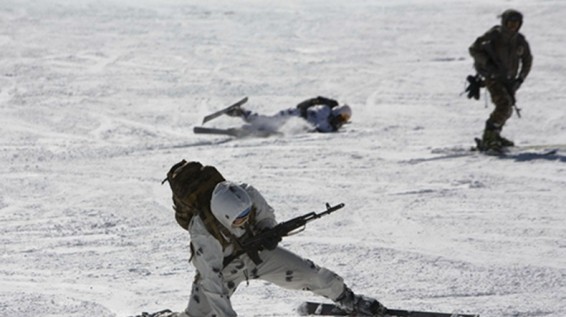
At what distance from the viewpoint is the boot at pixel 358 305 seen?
7113mm

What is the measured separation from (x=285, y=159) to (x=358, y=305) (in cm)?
698

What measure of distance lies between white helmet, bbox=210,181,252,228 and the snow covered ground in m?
1.52

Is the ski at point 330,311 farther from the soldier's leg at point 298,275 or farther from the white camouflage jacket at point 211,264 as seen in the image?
the white camouflage jacket at point 211,264

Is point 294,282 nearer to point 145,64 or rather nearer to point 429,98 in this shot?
point 429,98

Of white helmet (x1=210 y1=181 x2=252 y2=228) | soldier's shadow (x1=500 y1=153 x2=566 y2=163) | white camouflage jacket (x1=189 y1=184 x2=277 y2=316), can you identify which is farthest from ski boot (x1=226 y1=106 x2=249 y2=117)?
white helmet (x1=210 y1=181 x2=252 y2=228)

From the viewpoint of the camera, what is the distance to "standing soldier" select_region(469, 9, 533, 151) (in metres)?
13.6

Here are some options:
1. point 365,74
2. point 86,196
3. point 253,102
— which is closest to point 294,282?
point 86,196

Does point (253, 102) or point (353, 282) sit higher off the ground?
point (353, 282)

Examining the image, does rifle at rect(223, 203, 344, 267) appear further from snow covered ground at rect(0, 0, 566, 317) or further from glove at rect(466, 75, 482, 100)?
glove at rect(466, 75, 482, 100)

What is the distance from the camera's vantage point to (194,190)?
6445 millimetres

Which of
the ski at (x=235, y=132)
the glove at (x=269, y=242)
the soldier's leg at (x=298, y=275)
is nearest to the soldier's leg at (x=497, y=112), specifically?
the ski at (x=235, y=132)

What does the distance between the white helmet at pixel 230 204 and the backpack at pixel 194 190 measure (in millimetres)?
101

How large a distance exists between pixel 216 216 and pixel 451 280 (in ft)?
8.93

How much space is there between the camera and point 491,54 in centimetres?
1368
